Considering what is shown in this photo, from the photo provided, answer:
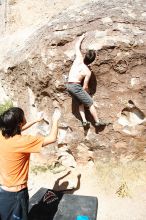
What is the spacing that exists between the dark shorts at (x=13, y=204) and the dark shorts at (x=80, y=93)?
2.03 metres

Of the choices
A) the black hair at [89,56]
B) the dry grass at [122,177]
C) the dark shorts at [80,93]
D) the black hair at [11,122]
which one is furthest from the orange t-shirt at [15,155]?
the dry grass at [122,177]

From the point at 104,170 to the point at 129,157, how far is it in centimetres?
46

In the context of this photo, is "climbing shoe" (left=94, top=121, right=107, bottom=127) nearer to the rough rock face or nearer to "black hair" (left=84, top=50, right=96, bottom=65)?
the rough rock face

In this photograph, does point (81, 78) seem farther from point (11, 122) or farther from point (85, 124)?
point (11, 122)

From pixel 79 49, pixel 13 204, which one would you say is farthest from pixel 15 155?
pixel 79 49

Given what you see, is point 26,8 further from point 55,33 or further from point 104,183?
point 104,183

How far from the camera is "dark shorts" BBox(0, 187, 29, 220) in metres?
3.63

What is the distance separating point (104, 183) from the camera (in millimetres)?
5645

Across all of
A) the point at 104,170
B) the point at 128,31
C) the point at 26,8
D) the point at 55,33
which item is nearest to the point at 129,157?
the point at 104,170

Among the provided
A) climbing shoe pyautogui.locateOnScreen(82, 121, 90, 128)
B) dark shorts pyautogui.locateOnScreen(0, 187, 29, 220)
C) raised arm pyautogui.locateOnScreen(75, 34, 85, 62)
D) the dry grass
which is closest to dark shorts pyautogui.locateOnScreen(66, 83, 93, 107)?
climbing shoe pyautogui.locateOnScreen(82, 121, 90, 128)

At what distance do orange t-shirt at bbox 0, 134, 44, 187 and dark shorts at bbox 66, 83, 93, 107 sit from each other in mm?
1843

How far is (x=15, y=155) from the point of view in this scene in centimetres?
360

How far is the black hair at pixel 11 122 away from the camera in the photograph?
360 centimetres

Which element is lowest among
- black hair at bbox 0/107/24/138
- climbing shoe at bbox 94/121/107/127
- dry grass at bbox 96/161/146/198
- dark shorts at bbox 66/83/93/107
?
dry grass at bbox 96/161/146/198
